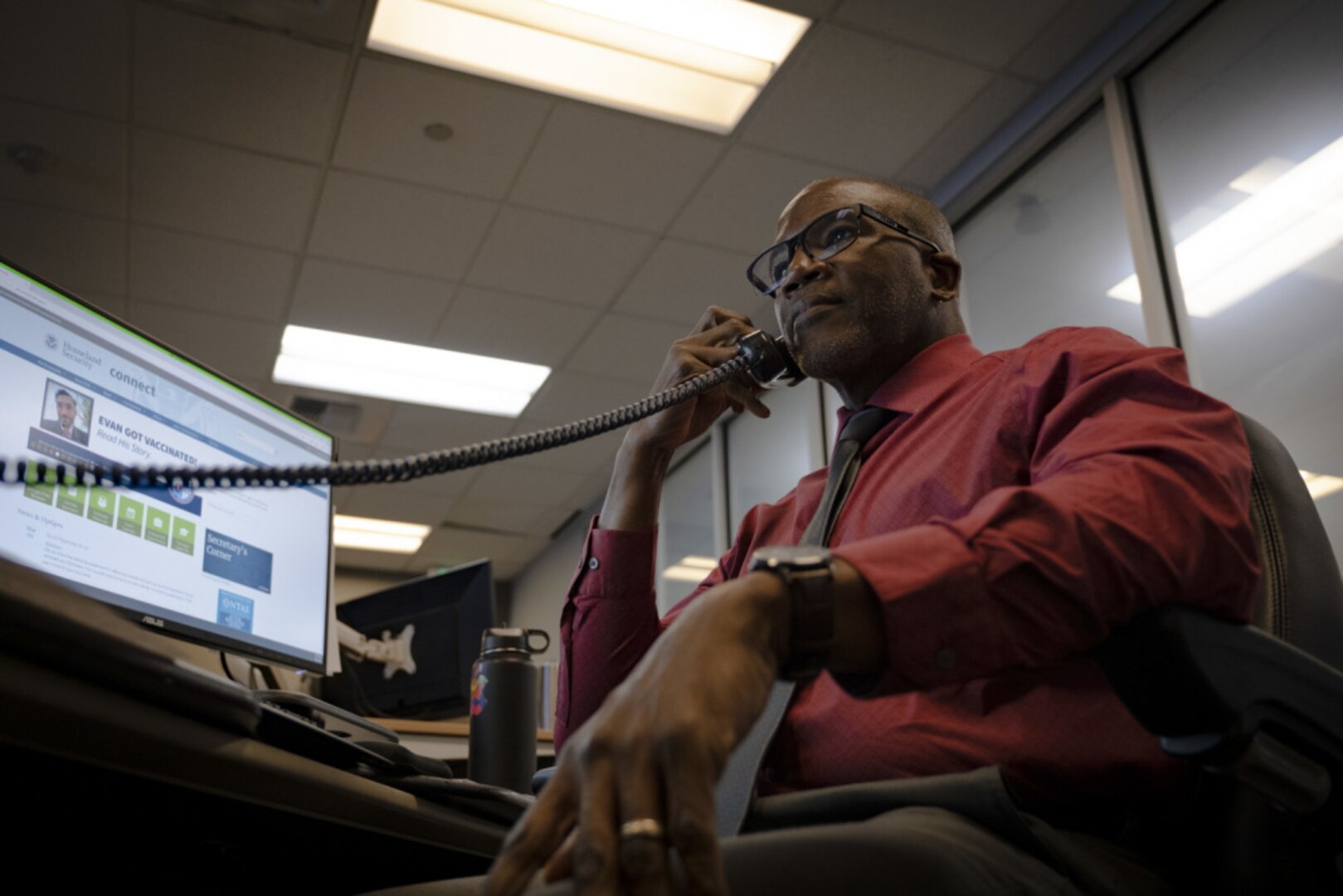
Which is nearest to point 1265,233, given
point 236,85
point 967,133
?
point 967,133

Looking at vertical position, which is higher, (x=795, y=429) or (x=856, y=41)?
(x=856, y=41)

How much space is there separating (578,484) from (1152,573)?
579 centimetres

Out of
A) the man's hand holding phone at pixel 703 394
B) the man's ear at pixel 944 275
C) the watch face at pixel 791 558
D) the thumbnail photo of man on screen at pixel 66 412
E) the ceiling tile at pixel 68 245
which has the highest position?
the ceiling tile at pixel 68 245

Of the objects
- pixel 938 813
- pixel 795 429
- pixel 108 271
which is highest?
pixel 108 271

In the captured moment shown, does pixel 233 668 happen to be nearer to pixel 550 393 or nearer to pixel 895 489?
pixel 895 489

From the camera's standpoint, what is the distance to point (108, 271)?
4328 millimetres

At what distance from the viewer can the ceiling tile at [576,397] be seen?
5172 mm

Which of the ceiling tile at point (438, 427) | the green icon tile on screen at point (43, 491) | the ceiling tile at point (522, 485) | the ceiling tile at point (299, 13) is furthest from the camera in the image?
the ceiling tile at point (522, 485)

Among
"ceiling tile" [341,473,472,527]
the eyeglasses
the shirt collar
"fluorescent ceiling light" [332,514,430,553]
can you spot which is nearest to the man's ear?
the eyeglasses

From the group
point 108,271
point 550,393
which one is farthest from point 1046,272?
point 108,271

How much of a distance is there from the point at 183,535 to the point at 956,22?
2.64 metres

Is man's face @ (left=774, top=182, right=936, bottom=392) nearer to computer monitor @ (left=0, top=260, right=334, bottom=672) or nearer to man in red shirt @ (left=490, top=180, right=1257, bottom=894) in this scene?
man in red shirt @ (left=490, top=180, right=1257, bottom=894)

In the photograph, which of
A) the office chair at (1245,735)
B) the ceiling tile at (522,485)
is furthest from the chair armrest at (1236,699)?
the ceiling tile at (522,485)

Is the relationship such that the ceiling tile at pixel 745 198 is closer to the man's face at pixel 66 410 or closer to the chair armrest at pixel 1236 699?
the man's face at pixel 66 410
